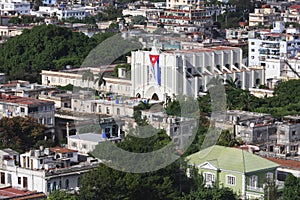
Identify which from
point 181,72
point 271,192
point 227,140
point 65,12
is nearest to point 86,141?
point 227,140

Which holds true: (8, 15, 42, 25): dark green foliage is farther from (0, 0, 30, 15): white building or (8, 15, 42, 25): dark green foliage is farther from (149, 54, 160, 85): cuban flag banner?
(149, 54, 160, 85): cuban flag banner

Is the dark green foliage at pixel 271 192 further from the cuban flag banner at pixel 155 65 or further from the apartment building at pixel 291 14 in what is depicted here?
the apartment building at pixel 291 14

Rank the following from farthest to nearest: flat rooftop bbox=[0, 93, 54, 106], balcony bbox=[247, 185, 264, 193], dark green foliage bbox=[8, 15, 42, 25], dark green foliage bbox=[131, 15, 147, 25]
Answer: dark green foliage bbox=[8, 15, 42, 25]
dark green foliage bbox=[131, 15, 147, 25]
flat rooftop bbox=[0, 93, 54, 106]
balcony bbox=[247, 185, 264, 193]

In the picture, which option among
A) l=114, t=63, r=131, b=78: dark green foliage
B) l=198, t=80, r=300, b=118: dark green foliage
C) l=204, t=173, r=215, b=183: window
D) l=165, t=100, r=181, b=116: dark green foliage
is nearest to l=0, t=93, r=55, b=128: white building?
l=165, t=100, r=181, b=116: dark green foliage

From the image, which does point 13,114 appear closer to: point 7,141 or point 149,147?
point 7,141

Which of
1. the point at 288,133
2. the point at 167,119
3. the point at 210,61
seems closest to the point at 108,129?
the point at 167,119

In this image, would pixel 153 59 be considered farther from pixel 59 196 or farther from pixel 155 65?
pixel 59 196
